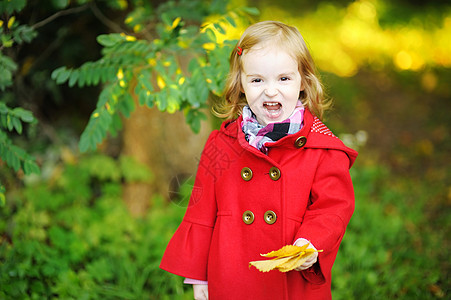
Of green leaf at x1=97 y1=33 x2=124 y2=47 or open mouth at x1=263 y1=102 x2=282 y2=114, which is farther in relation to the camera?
green leaf at x1=97 y1=33 x2=124 y2=47

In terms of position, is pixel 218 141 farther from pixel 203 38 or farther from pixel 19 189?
pixel 19 189

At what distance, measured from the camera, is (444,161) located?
486 centimetres

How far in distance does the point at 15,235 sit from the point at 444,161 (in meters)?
4.65

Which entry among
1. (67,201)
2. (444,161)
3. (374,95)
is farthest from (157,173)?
(374,95)

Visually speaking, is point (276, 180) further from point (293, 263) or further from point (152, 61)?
point (152, 61)

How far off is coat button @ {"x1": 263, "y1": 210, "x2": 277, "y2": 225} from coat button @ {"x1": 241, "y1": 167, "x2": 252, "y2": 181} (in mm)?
165

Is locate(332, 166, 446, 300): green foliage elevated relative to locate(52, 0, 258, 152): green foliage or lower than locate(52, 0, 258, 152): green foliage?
lower

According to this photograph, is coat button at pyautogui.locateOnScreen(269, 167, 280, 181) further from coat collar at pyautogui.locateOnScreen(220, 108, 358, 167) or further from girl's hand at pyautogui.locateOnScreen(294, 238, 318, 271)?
girl's hand at pyautogui.locateOnScreen(294, 238, 318, 271)

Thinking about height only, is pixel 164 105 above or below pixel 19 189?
above

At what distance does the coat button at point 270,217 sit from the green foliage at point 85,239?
55.9 inches

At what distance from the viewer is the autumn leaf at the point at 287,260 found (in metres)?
1.39

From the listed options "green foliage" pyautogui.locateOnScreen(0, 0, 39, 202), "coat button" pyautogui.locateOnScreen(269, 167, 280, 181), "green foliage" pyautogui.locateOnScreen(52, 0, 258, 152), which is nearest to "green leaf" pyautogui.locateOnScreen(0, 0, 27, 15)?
"green foliage" pyautogui.locateOnScreen(0, 0, 39, 202)

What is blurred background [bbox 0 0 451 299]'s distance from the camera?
7.74ft

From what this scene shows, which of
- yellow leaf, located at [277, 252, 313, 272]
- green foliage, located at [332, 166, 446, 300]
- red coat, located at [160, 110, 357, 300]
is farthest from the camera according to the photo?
green foliage, located at [332, 166, 446, 300]
